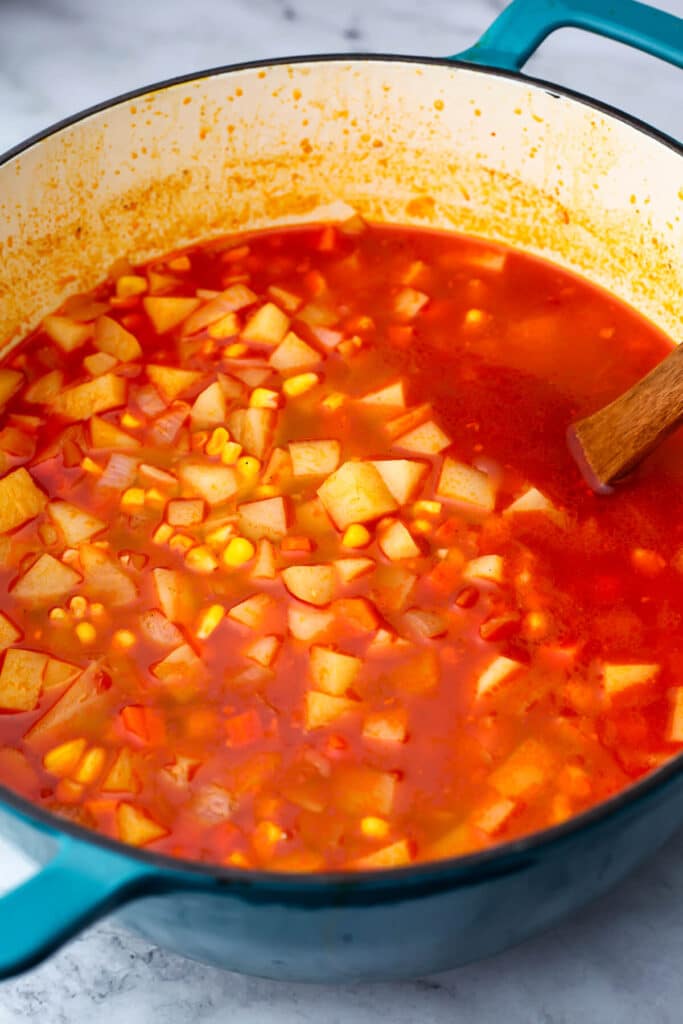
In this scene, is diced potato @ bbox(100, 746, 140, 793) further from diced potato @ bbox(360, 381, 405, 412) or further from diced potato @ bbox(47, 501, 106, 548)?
diced potato @ bbox(360, 381, 405, 412)

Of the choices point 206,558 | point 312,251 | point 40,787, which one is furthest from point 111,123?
point 40,787

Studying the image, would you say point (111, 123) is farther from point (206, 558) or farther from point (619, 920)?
point (619, 920)

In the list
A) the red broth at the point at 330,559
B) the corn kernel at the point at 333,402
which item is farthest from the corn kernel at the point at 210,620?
the corn kernel at the point at 333,402

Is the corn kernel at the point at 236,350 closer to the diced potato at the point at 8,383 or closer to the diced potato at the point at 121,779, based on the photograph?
the diced potato at the point at 8,383

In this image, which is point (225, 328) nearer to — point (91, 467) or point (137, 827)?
point (91, 467)

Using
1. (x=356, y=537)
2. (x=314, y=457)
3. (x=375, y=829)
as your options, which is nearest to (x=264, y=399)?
(x=314, y=457)

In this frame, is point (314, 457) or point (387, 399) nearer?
point (314, 457)

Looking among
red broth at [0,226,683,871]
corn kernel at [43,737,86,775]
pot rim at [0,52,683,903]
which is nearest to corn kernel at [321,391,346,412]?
red broth at [0,226,683,871]
